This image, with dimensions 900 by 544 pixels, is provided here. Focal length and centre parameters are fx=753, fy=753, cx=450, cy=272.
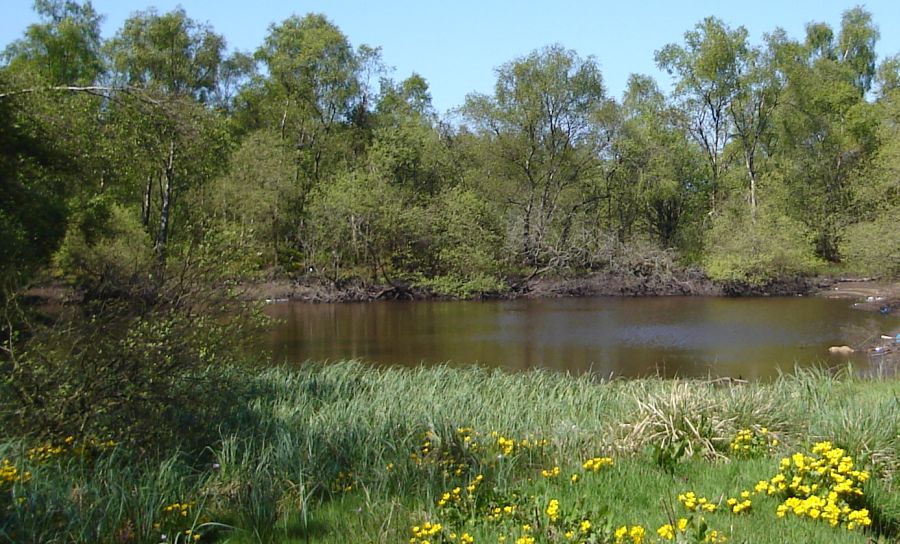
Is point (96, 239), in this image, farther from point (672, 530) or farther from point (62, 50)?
point (672, 530)

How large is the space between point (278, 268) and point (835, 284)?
26226 mm

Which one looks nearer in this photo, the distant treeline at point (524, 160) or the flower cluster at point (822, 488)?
the flower cluster at point (822, 488)

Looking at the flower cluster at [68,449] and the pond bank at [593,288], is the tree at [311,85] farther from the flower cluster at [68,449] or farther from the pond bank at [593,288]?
the flower cluster at [68,449]

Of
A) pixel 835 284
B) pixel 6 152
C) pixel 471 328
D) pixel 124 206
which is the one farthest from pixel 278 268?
pixel 835 284

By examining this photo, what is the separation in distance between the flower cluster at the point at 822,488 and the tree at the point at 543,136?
31789 mm

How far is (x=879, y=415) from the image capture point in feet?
20.6

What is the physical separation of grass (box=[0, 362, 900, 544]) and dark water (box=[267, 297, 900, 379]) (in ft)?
25.3

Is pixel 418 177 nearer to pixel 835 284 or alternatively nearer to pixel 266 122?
pixel 266 122

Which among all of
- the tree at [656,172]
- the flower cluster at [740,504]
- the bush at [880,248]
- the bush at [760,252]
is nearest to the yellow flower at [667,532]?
the flower cluster at [740,504]

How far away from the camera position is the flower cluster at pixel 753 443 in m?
6.21

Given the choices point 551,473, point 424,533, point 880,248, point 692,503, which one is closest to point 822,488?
point 692,503

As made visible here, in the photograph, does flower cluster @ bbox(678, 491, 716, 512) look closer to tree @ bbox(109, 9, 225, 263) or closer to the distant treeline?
tree @ bbox(109, 9, 225, 263)

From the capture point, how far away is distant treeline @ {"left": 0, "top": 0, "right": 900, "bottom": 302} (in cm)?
3319

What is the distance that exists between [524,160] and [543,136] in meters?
1.57
